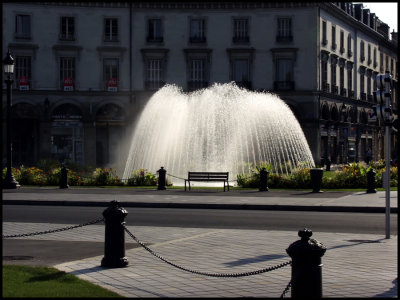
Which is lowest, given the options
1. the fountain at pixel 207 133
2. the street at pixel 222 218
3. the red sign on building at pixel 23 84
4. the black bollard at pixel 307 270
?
the street at pixel 222 218

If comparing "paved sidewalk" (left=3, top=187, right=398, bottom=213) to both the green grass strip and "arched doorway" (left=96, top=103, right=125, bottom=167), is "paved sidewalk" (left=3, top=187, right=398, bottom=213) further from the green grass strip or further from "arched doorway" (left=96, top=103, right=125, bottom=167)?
"arched doorway" (left=96, top=103, right=125, bottom=167)

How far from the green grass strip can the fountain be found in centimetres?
2226

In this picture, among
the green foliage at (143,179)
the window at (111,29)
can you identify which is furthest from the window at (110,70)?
the green foliage at (143,179)

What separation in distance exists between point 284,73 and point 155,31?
1108cm

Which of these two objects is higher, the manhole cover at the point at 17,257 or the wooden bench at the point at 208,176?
the wooden bench at the point at 208,176

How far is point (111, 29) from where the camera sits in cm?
5378

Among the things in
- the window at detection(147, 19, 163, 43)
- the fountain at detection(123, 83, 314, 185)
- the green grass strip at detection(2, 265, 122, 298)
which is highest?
the window at detection(147, 19, 163, 43)

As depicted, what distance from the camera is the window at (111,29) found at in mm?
53719

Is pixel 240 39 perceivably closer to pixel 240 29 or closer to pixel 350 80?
pixel 240 29

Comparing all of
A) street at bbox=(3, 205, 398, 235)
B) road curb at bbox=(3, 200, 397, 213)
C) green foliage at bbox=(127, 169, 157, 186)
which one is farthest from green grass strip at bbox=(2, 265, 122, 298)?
green foliage at bbox=(127, 169, 157, 186)

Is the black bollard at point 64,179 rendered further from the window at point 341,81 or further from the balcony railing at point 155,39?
the window at point 341,81

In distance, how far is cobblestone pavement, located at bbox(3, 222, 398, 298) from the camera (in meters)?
7.73

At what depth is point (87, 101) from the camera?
5297 centimetres

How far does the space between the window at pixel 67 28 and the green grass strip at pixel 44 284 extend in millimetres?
46402
